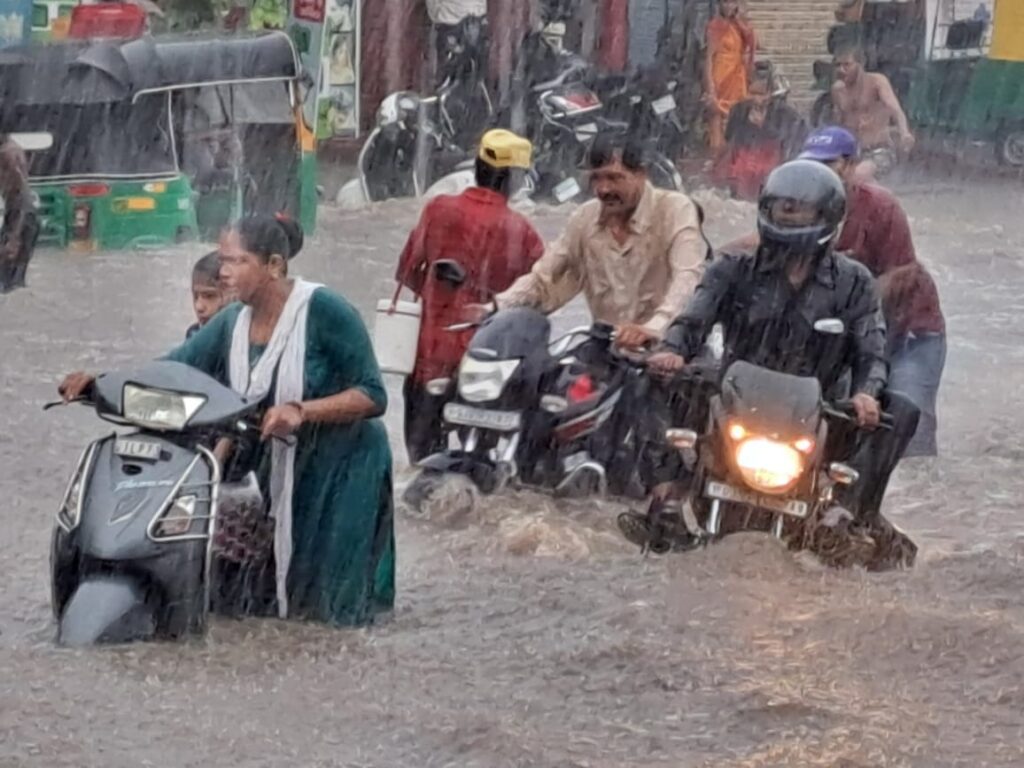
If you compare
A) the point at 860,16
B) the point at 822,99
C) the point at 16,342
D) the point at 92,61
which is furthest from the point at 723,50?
the point at 16,342

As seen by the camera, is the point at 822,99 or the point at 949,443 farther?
the point at 822,99

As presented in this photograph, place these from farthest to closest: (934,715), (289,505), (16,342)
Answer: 1. (16,342)
2. (289,505)
3. (934,715)

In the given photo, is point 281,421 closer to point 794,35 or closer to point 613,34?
point 613,34

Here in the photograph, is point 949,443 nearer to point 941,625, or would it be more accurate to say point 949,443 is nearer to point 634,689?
point 941,625

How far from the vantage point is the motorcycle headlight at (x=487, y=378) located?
29.7 feet

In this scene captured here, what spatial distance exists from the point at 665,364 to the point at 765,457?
1.65 feet

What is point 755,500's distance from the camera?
7637mm

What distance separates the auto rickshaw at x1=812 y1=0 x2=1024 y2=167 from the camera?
2675 cm

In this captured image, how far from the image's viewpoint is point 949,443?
12.0 m

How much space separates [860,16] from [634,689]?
21089 millimetres

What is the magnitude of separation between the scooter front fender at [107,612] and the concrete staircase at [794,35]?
21854 millimetres

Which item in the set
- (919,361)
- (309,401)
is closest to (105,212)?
(919,361)

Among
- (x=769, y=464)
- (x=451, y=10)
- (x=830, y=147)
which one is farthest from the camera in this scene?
(x=451, y=10)

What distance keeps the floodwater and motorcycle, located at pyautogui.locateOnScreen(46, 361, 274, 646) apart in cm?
11
